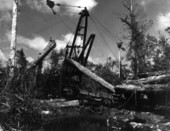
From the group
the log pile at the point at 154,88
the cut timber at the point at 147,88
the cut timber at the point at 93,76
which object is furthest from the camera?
the cut timber at the point at 93,76

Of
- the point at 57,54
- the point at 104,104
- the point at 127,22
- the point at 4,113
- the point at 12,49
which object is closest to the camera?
the point at 4,113

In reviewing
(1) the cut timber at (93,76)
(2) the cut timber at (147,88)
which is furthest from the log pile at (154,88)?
(1) the cut timber at (93,76)

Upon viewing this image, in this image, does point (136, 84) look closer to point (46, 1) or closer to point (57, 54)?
point (46, 1)

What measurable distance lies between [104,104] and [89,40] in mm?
5564

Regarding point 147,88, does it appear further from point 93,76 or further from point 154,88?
point 93,76

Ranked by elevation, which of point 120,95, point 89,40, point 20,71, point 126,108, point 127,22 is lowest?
point 126,108

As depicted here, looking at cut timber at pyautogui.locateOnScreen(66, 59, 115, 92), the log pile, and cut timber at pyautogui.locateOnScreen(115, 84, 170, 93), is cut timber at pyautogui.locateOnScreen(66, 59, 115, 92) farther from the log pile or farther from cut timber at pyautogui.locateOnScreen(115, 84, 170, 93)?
cut timber at pyautogui.locateOnScreen(115, 84, 170, 93)

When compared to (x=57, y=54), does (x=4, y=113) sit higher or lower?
lower

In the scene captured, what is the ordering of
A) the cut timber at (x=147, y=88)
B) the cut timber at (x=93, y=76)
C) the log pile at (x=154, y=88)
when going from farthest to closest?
the cut timber at (x=93, y=76)
the log pile at (x=154, y=88)
the cut timber at (x=147, y=88)

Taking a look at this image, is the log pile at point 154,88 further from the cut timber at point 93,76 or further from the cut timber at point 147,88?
the cut timber at point 93,76

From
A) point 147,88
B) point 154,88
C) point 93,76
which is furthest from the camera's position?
point 93,76

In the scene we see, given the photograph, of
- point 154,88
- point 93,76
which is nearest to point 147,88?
point 154,88

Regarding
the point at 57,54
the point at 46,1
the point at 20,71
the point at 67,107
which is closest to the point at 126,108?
the point at 67,107

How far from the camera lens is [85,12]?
14.9 meters
